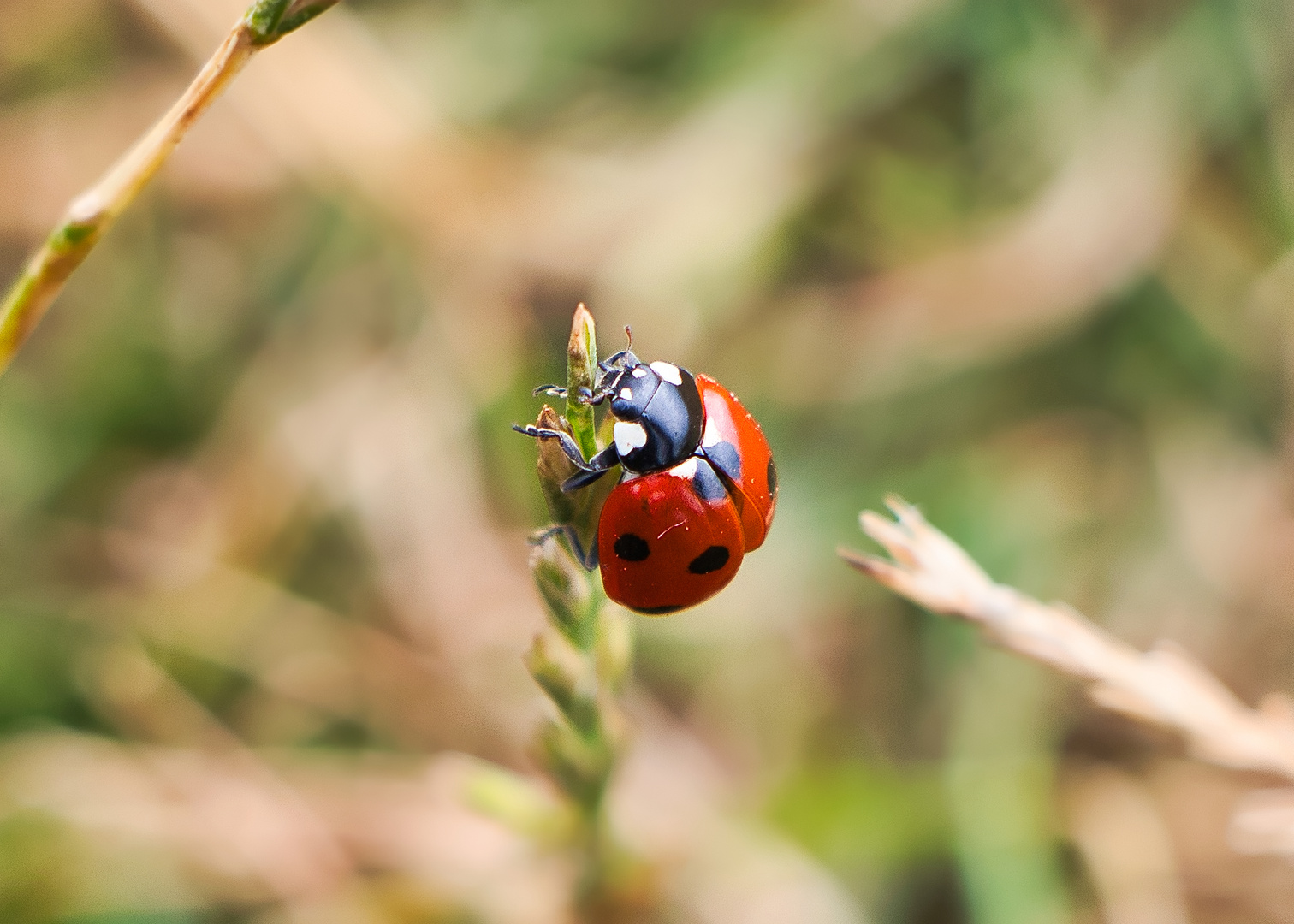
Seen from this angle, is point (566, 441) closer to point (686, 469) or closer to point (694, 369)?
point (686, 469)

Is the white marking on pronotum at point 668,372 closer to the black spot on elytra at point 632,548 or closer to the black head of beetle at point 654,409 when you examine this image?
the black head of beetle at point 654,409

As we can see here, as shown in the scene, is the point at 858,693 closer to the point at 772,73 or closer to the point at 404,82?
the point at 772,73

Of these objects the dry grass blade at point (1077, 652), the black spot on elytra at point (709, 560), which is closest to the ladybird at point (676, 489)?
the black spot on elytra at point (709, 560)

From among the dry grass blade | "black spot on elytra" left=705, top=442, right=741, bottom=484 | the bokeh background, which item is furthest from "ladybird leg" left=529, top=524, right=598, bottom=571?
the bokeh background

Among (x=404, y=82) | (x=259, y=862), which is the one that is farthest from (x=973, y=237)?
(x=259, y=862)

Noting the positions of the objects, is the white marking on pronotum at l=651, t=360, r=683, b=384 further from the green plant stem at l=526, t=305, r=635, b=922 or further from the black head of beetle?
the green plant stem at l=526, t=305, r=635, b=922

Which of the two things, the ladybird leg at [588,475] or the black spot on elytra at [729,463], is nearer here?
the ladybird leg at [588,475]
